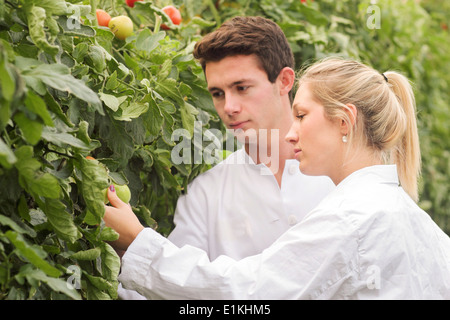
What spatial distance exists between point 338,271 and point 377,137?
18.9 inches

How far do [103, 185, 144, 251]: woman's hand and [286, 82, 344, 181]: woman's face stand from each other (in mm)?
479

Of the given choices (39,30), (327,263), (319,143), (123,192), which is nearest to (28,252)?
(39,30)

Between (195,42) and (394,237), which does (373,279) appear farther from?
(195,42)

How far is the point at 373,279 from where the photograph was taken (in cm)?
134

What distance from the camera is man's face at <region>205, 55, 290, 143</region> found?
1.92m

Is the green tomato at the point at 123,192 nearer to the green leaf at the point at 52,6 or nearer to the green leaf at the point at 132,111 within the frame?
the green leaf at the point at 132,111

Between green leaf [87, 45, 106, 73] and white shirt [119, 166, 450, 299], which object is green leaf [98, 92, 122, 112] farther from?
white shirt [119, 166, 450, 299]

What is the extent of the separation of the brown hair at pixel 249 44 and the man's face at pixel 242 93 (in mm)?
22

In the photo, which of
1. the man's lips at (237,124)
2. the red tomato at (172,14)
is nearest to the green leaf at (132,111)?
the man's lips at (237,124)

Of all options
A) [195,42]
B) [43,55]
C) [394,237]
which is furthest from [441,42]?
[43,55]

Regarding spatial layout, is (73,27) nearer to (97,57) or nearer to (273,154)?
(97,57)

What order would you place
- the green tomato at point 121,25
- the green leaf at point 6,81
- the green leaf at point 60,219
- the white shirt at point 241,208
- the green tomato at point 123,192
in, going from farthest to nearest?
the white shirt at point 241,208 → the green tomato at point 121,25 → the green tomato at point 123,192 → the green leaf at point 60,219 → the green leaf at point 6,81

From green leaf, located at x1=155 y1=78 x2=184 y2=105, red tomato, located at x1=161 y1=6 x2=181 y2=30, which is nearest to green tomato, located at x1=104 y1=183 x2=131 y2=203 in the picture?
green leaf, located at x1=155 y1=78 x2=184 y2=105

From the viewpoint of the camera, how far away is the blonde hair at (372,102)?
164 centimetres
